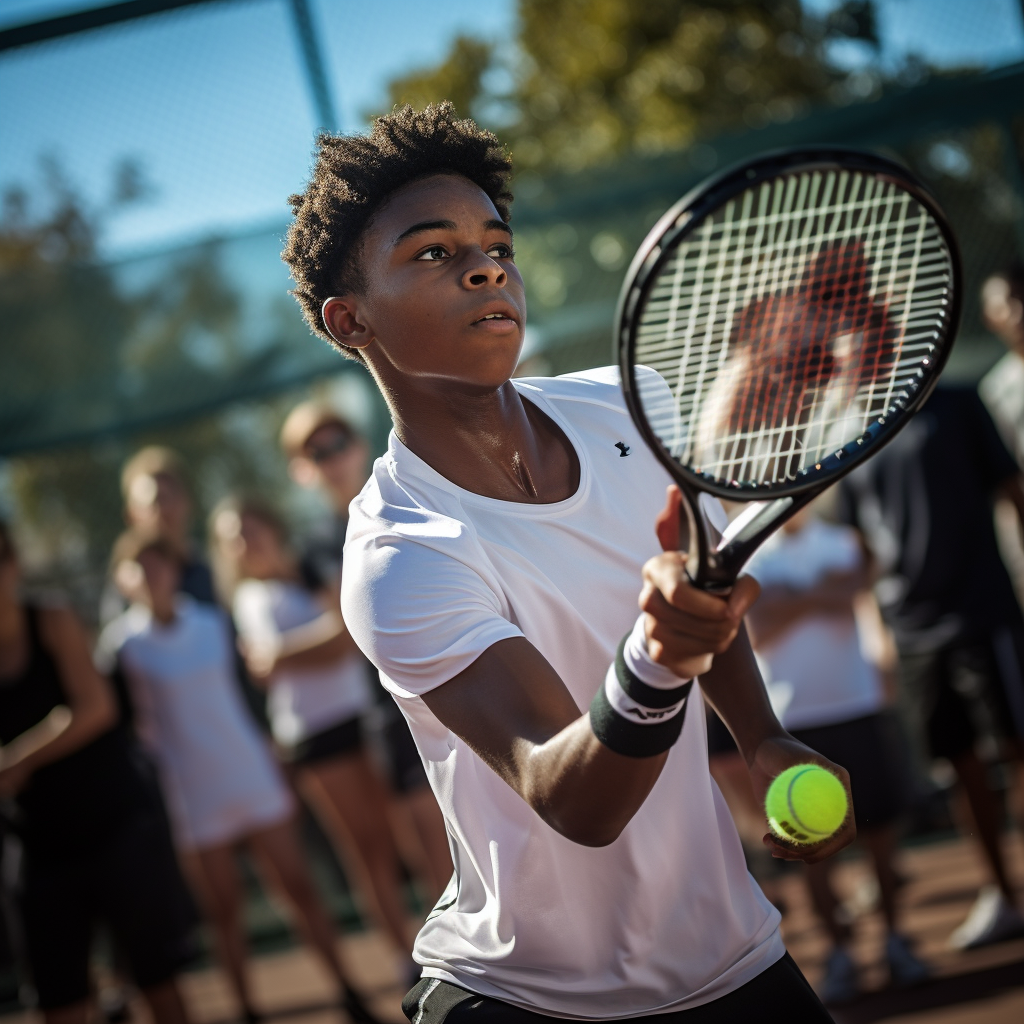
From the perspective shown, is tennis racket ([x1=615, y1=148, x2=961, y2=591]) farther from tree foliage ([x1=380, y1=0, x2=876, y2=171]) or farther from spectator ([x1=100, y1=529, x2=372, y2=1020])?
tree foliage ([x1=380, y1=0, x2=876, y2=171])

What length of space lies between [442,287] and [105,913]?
2.77 metres

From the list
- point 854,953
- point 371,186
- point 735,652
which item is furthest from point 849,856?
point 371,186

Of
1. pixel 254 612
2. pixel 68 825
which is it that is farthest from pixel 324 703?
pixel 68 825

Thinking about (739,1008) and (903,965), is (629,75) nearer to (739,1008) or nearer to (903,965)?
(903,965)

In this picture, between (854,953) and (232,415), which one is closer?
(854,953)

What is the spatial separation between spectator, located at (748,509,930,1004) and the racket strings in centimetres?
221

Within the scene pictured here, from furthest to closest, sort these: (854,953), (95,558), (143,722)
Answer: (95,558) < (143,722) < (854,953)

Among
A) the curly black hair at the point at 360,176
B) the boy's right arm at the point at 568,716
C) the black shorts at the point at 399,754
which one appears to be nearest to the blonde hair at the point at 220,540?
the black shorts at the point at 399,754

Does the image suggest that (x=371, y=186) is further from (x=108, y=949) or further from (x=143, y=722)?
(x=108, y=949)

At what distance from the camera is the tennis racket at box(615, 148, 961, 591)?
1468 mm

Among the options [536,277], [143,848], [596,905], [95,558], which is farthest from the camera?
[95,558]

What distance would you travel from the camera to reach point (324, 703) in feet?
15.2

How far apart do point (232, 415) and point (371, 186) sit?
11.6 feet

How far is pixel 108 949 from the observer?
604cm
